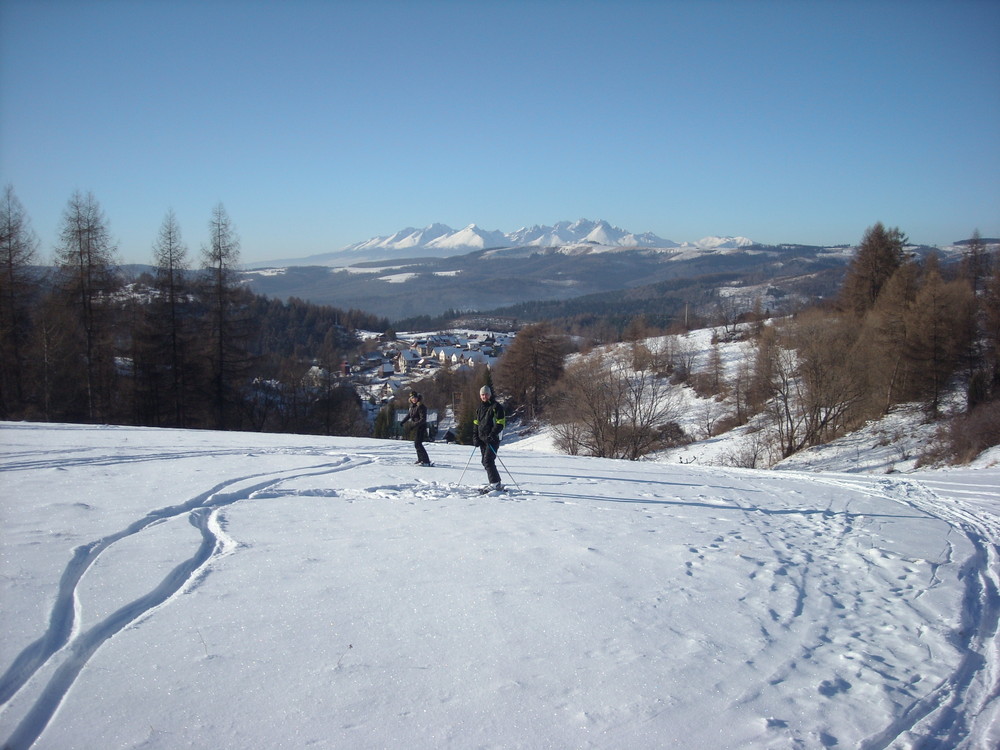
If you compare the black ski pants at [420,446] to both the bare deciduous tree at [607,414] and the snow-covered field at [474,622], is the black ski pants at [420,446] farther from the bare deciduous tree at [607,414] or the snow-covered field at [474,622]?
the bare deciduous tree at [607,414]

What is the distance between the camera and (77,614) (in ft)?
14.7

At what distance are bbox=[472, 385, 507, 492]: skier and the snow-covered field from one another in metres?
0.99

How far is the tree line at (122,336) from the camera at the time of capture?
2378cm

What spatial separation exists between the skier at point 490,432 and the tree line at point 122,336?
22.5m

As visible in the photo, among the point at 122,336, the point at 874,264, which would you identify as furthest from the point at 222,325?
the point at 874,264

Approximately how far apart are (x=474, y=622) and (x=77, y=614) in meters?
3.28

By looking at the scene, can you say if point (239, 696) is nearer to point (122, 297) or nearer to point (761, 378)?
point (122, 297)

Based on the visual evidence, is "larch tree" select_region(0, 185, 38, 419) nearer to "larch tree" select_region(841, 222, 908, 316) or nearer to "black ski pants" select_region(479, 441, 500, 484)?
"black ski pants" select_region(479, 441, 500, 484)

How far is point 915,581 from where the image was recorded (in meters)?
6.38

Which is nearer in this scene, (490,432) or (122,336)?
(490,432)

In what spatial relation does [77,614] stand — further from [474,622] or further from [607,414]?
[607,414]

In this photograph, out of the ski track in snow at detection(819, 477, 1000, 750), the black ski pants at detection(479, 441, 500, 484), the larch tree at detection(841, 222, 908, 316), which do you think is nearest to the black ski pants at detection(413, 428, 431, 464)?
the black ski pants at detection(479, 441, 500, 484)

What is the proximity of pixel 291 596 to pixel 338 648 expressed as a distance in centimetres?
107

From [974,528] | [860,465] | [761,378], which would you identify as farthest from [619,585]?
[761,378]
